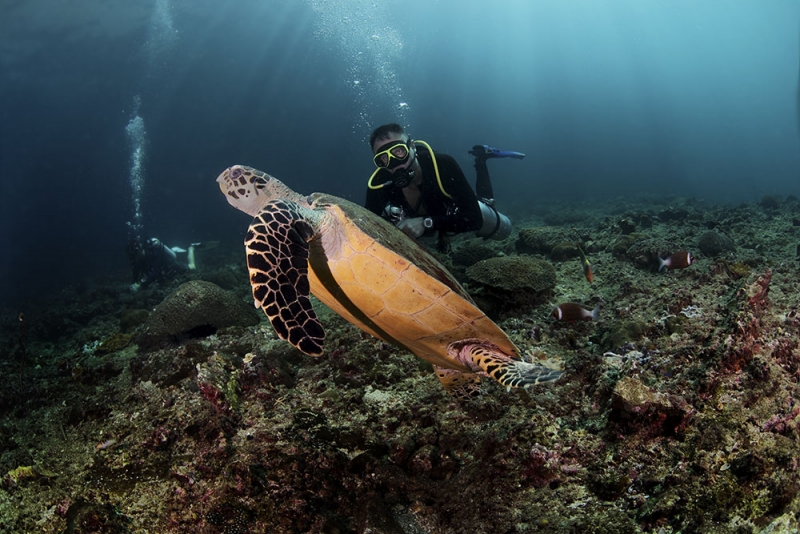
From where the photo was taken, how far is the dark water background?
31.2m

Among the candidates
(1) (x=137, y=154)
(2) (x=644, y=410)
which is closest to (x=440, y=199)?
(2) (x=644, y=410)

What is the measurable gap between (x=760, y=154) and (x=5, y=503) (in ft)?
406

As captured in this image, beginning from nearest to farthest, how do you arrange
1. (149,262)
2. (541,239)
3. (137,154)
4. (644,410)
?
1. (644,410)
2. (541,239)
3. (149,262)
4. (137,154)

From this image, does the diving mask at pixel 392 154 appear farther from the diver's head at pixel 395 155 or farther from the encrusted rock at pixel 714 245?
the encrusted rock at pixel 714 245

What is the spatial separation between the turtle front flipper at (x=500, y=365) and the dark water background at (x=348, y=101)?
25463 millimetres

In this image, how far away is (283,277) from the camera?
1.93m

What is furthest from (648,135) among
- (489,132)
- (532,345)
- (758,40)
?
(532,345)

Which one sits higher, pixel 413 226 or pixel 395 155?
pixel 395 155

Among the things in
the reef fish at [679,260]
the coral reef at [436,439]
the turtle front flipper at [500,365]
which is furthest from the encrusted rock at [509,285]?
the turtle front flipper at [500,365]

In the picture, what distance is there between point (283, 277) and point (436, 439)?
145cm

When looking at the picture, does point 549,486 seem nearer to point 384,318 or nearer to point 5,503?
point 384,318

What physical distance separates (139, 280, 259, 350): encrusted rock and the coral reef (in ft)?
4.80

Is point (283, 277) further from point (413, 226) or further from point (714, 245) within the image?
point (714, 245)

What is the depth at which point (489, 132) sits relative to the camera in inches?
4205
